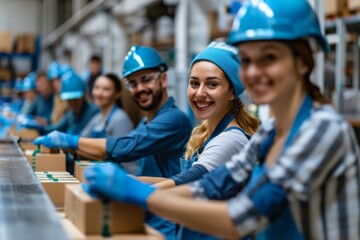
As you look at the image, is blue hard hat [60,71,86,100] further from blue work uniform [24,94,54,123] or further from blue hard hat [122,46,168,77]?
blue work uniform [24,94,54,123]

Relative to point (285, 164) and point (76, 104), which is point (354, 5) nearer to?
point (76, 104)

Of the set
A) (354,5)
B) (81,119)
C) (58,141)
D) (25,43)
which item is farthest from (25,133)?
(25,43)

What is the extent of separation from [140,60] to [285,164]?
85.2 inches

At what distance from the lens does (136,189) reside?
1.64 meters

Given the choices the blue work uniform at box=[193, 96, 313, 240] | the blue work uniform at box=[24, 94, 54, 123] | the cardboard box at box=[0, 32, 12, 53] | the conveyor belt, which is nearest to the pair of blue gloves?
the conveyor belt

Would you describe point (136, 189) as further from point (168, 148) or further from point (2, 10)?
point (2, 10)

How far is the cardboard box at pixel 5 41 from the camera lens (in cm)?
1605

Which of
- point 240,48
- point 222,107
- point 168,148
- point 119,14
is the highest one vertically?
point 119,14

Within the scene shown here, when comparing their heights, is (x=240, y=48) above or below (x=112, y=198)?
above

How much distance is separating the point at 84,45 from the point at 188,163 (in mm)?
9547

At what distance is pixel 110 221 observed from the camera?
174cm

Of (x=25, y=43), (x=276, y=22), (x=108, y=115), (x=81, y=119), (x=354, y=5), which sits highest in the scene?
(x=25, y=43)

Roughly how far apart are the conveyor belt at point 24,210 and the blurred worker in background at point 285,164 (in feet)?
0.59

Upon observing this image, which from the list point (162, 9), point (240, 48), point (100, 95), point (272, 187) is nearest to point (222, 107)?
point (240, 48)
